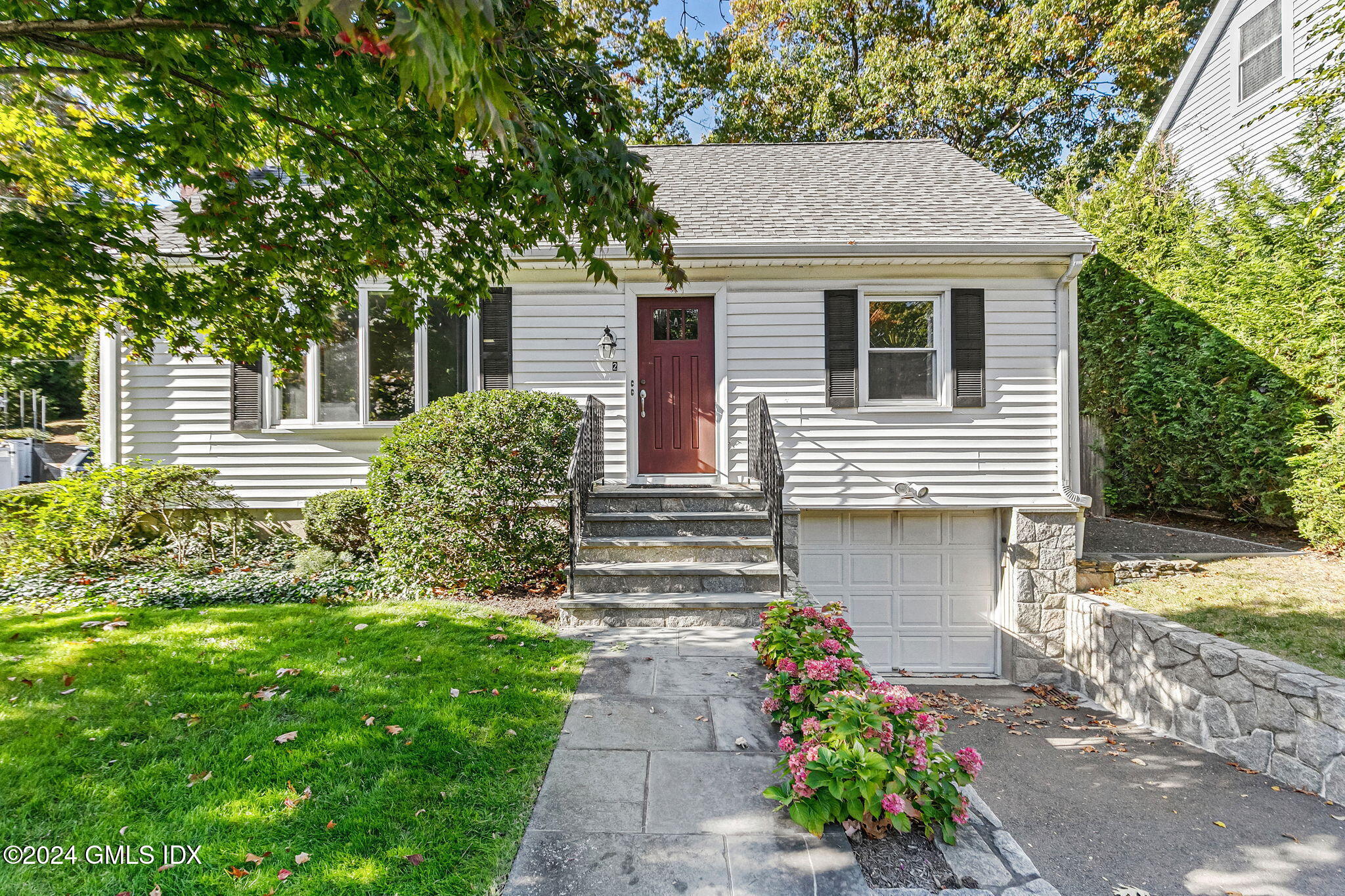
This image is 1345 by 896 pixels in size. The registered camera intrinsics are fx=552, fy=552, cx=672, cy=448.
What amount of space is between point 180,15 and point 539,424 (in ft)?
11.0

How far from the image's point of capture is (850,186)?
291 inches

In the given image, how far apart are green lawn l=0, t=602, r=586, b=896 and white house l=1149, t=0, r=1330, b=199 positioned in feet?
40.9

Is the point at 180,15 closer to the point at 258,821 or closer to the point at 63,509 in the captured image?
the point at 258,821

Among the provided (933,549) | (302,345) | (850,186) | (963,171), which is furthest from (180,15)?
(963,171)

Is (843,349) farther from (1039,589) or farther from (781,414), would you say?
(1039,589)

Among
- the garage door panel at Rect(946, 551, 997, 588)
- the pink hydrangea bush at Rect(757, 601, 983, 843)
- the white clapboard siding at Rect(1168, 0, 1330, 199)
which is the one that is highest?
the white clapboard siding at Rect(1168, 0, 1330, 199)

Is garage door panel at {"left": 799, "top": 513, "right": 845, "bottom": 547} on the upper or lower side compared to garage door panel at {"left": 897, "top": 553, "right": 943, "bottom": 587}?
upper

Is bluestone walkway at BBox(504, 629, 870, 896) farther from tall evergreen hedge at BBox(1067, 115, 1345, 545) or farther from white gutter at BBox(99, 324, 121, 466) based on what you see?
tall evergreen hedge at BBox(1067, 115, 1345, 545)

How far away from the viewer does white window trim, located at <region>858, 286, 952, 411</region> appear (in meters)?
6.37

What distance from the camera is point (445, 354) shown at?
6484mm

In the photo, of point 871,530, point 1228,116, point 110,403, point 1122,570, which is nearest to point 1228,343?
point 1122,570

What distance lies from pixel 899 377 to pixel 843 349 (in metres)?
A: 0.79

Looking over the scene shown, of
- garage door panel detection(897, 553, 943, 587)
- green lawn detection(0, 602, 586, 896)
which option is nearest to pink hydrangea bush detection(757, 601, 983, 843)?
green lawn detection(0, 602, 586, 896)

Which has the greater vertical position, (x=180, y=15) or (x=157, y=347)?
(x=180, y=15)
